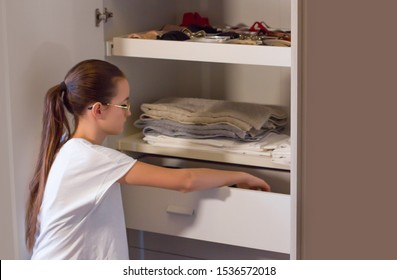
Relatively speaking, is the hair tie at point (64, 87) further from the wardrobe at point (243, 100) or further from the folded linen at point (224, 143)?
the folded linen at point (224, 143)

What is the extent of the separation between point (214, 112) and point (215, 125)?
7 cm

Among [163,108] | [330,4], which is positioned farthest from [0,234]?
[330,4]

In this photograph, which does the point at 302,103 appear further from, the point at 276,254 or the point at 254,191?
the point at 276,254

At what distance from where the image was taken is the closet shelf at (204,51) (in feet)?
6.28

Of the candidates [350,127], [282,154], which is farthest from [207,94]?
[350,127]

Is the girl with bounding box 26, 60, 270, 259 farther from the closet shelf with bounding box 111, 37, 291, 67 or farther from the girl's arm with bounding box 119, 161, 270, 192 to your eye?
the closet shelf with bounding box 111, 37, 291, 67

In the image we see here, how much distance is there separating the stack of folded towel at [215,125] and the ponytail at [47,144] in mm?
292

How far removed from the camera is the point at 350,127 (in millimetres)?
1734

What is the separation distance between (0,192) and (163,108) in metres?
0.50

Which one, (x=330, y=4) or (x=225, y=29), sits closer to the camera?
(x=330, y=4)

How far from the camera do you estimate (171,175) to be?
1894 millimetres

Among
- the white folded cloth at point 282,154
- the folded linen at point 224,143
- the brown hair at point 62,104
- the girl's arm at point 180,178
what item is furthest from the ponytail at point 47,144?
the white folded cloth at point 282,154

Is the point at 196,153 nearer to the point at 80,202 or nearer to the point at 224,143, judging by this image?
the point at 224,143

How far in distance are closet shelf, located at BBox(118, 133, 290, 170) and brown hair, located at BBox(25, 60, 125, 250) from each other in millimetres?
255
